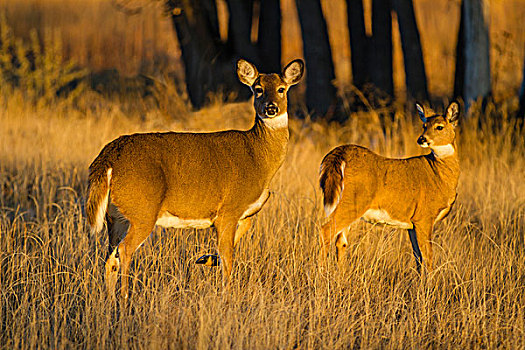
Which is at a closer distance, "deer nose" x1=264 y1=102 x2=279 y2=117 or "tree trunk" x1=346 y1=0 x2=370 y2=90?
"deer nose" x1=264 y1=102 x2=279 y2=117

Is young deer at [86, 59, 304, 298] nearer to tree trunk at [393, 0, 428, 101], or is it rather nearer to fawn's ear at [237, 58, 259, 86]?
fawn's ear at [237, 58, 259, 86]

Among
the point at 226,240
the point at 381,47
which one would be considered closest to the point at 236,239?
the point at 226,240

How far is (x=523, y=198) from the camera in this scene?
7664 millimetres

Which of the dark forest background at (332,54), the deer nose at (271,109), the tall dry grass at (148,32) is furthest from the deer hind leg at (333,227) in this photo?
the tall dry grass at (148,32)

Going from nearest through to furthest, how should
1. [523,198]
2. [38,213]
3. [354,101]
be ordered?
[38,213], [523,198], [354,101]

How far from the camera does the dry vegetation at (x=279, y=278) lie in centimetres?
473

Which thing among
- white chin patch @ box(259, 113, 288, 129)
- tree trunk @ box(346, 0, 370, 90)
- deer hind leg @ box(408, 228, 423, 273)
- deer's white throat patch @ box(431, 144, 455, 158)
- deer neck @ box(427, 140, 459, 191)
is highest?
tree trunk @ box(346, 0, 370, 90)

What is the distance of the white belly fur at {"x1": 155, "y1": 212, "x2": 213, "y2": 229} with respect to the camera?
5332 millimetres

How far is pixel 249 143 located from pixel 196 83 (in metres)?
7.49

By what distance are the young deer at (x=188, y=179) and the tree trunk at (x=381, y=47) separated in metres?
7.61

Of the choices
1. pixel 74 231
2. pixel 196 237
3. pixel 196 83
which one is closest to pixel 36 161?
pixel 74 231

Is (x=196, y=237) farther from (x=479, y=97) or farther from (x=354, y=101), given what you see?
(x=354, y=101)

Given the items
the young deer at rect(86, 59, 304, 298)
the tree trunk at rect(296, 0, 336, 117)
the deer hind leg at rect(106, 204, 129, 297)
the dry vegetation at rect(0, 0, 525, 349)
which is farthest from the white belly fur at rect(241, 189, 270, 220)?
the tree trunk at rect(296, 0, 336, 117)

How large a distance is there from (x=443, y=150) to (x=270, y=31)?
864cm
